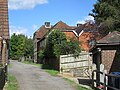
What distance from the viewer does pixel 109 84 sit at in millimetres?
17297

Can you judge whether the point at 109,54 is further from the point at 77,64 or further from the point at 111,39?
the point at 77,64

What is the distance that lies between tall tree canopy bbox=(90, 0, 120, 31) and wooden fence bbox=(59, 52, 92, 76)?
1380 centimetres

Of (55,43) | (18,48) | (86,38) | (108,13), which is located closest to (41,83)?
(55,43)

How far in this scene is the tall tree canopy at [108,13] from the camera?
1894 inches

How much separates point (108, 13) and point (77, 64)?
1988cm

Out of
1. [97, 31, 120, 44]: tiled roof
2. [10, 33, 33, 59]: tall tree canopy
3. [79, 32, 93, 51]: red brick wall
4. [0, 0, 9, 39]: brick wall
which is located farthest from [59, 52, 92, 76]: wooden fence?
[10, 33, 33, 59]: tall tree canopy

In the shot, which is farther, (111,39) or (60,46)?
(60,46)

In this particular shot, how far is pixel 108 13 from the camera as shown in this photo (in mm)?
52594

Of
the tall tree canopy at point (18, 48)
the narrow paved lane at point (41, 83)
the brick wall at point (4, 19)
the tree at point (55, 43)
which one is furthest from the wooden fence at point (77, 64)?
the tall tree canopy at point (18, 48)

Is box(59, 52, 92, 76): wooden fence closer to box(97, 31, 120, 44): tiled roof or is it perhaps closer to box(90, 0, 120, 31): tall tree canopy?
box(97, 31, 120, 44): tiled roof

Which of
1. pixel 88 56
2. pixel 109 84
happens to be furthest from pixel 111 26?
pixel 109 84

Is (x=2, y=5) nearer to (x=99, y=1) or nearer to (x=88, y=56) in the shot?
(x=88, y=56)

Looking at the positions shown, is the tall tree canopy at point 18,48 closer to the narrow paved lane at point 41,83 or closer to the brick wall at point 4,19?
the narrow paved lane at point 41,83

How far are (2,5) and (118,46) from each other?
8003 mm
